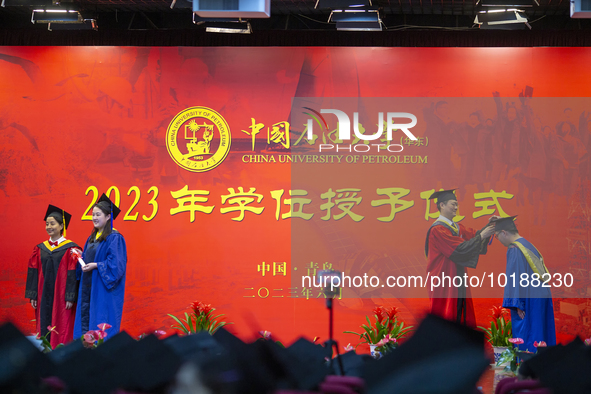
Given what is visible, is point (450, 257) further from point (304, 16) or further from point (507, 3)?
point (304, 16)

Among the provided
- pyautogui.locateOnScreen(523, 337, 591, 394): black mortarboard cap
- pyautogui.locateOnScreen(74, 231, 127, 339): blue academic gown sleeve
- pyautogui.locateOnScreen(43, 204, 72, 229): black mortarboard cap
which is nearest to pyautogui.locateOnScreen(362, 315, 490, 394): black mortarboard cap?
pyautogui.locateOnScreen(523, 337, 591, 394): black mortarboard cap

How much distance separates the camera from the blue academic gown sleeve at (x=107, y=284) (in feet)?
13.5

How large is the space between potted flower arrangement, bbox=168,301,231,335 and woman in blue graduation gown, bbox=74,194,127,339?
656 millimetres

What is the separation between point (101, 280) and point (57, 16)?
251 cm

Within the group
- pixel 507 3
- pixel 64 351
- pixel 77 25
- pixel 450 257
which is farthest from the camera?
pixel 450 257

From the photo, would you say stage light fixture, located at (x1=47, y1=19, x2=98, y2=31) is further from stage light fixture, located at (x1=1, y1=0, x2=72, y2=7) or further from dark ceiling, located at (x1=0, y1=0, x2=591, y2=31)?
stage light fixture, located at (x1=1, y1=0, x2=72, y2=7)

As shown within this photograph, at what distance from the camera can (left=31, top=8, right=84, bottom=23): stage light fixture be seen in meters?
4.45

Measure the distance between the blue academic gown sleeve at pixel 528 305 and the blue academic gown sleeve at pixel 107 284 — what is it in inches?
132

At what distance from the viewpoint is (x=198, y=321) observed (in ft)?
14.5

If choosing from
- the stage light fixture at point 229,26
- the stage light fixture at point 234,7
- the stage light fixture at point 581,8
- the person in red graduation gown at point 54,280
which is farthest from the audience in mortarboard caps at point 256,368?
the stage light fixture at point 229,26

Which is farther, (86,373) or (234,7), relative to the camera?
(234,7)

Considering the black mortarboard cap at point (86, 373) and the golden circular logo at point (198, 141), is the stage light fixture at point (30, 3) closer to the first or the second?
the golden circular logo at point (198, 141)

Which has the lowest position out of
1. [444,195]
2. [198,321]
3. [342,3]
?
[198,321]

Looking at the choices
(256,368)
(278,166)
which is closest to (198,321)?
(278,166)
